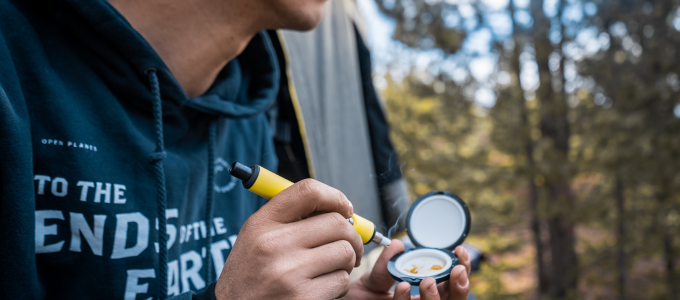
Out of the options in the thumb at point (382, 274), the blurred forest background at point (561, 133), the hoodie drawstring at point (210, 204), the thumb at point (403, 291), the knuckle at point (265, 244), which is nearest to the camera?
the knuckle at point (265, 244)

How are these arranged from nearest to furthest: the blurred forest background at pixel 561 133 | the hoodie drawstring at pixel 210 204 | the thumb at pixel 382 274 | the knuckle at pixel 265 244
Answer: the knuckle at pixel 265 244 < the thumb at pixel 382 274 < the hoodie drawstring at pixel 210 204 < the blurred forest background at pixel 561 133

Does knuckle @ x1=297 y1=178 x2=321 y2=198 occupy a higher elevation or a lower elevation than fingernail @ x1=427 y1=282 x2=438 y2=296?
higher

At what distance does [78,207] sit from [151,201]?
6.4 inches

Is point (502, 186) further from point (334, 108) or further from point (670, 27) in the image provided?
point (334, 108)

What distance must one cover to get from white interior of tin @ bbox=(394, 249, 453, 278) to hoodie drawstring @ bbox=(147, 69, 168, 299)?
53cm

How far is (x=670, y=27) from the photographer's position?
4293 millimetres

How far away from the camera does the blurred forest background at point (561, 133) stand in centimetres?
437

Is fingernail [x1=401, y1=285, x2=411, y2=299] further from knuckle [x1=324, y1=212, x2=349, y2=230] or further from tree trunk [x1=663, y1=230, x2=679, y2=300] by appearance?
tree trunk [x1=663, y1=230, x2=679, y2=300]

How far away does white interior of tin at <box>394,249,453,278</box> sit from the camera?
0.78 m

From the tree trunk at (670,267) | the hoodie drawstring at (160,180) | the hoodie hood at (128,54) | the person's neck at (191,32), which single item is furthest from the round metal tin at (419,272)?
the tree trunk at (670,267)

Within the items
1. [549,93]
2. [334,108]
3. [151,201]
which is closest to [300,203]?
[151,201]

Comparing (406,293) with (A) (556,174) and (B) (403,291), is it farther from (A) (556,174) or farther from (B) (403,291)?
(A) (556,174)

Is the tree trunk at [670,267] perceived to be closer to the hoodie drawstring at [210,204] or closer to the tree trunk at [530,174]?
the tree trunk at [530,174]

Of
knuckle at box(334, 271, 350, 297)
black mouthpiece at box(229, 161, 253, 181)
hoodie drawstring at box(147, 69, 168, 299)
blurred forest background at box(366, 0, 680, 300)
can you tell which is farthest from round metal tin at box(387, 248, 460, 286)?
blurred forest background at box(366, 0, 680, 300)
